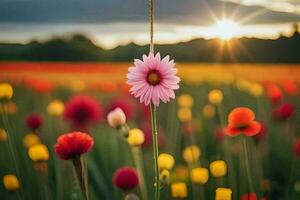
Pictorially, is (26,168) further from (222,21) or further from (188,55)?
(188,55)

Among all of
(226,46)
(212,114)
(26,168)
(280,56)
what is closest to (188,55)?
(226,46)

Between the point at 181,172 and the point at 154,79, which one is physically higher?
the point at 154,79

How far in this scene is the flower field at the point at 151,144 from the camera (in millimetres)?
742

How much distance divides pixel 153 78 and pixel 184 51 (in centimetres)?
89

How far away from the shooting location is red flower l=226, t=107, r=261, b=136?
2.43 ft

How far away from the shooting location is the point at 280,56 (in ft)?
4.72

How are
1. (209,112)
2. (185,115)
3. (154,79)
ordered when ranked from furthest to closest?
(209,112)
(185,115)
(154,79)

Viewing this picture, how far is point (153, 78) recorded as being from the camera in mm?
644

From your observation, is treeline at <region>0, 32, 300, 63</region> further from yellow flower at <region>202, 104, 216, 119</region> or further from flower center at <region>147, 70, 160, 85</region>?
flower center at <region>147, 70, 160, 85</region>

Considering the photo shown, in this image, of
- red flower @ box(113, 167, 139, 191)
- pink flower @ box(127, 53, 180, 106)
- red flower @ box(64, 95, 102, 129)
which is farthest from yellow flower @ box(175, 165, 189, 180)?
pink flower @ box(127, 53, 180, 106)

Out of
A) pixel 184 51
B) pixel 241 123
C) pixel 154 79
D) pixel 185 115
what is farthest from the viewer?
pixel 184 51

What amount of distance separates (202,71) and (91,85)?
433 mm

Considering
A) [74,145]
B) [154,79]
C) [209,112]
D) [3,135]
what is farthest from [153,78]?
[209,112]

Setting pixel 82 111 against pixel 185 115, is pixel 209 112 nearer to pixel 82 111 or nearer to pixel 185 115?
pixel 185 115
